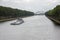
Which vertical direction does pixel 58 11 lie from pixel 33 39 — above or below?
below

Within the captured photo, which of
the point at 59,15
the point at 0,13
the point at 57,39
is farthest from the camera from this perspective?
the point at 0,13

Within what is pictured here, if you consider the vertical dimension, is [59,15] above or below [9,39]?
below

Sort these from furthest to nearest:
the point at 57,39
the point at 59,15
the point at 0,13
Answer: the point at 0,13, the point at 59,15, the point at 57,39

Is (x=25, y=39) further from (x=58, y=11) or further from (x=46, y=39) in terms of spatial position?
(x=58, y=11)

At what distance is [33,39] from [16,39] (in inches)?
81.8

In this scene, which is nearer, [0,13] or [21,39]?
[21,39]

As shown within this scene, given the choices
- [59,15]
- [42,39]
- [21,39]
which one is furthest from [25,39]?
[59,15]

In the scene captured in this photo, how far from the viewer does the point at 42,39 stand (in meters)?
25.3

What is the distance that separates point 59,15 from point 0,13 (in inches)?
1257

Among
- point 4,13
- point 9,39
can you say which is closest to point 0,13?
point 4,13

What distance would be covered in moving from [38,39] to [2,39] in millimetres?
4383

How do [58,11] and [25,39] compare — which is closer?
[25,39]

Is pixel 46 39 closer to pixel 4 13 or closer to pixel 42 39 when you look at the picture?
pixel 42 39

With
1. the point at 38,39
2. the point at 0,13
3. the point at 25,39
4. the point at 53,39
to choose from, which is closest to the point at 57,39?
the point at 53,39
